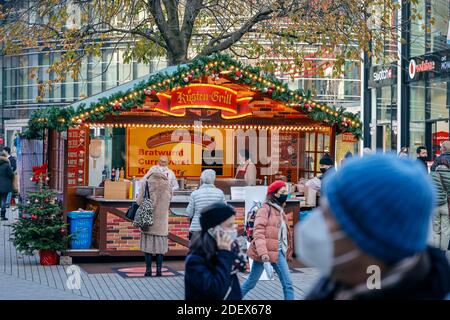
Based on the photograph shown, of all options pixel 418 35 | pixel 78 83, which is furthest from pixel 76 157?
pixel 78 83

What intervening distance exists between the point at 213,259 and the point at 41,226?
9.80 metres

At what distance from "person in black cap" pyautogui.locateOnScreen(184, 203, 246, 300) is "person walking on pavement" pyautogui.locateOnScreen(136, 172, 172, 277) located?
739 centimetres

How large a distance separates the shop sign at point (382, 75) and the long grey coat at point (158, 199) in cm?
2270

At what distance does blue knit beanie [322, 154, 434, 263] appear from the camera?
2.17 metres

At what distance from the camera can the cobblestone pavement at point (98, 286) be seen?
456 inches

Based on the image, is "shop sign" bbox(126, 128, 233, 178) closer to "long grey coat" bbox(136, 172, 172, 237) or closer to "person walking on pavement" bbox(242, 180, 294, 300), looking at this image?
"long grey coat" bbox(136, 172, 172, 237)

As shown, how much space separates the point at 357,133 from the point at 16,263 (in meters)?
6.46

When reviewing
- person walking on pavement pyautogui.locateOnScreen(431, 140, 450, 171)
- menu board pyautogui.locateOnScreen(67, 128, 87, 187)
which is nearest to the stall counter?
menu board pyautogui.locateOnScreen(67, 128, 87, 187)

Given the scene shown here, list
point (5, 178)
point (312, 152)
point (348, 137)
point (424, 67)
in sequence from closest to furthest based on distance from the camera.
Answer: point (348, 137) → point (312, 152) → point (5, 178) → point (424, 67)

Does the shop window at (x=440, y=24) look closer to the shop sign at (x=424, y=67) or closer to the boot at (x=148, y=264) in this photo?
the shop sign at (x=424, y=67)

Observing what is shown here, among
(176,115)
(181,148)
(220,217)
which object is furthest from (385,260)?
(181,148)

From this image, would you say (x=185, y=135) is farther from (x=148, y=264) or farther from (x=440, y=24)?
(x=440, y=24)

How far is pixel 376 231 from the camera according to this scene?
2168 mm
